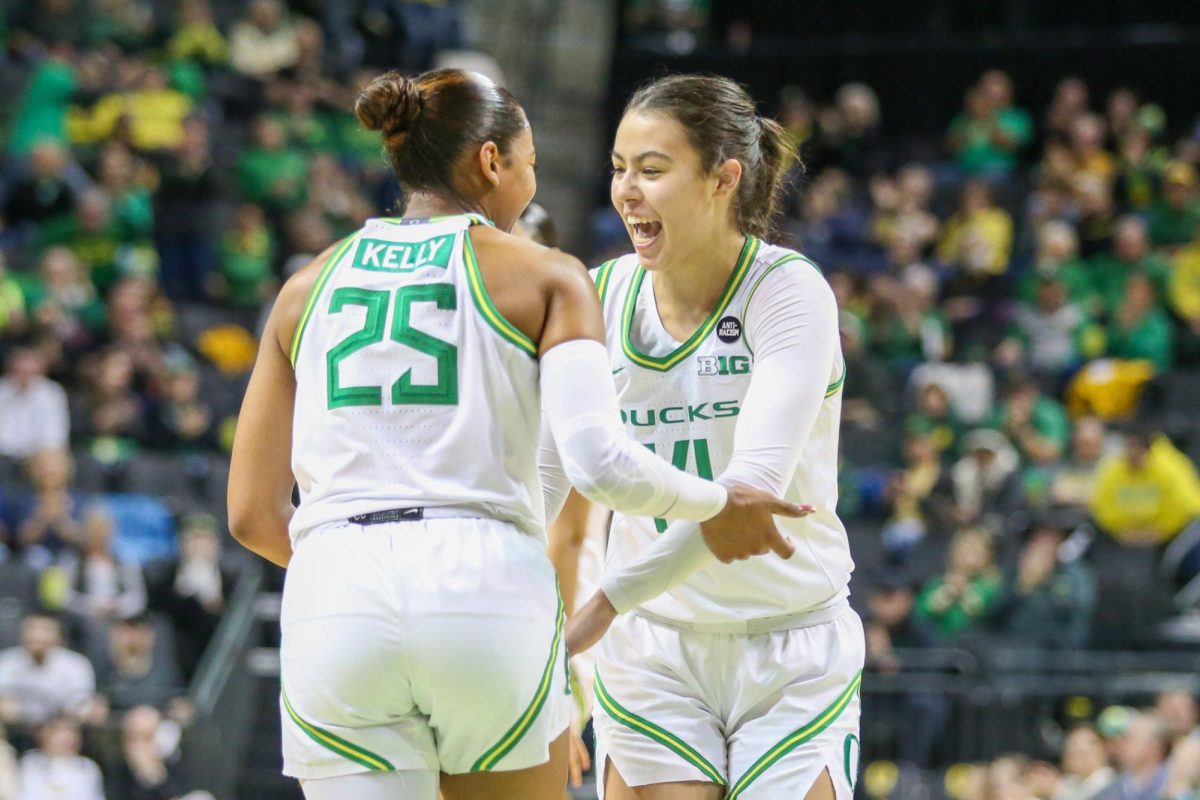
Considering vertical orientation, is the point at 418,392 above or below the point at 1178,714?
above

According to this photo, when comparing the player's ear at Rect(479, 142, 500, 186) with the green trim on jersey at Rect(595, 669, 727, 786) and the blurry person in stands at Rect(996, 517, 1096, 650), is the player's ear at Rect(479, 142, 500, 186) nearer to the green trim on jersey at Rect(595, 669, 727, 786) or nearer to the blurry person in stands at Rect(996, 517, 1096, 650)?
the green trim on jersey at Rect(595, 669, 727, 786)

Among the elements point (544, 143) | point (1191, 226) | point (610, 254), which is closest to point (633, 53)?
point (544, 143)

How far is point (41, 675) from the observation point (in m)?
9.75

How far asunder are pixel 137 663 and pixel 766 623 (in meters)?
6.87

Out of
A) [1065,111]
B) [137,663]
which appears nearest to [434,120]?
[137,663]

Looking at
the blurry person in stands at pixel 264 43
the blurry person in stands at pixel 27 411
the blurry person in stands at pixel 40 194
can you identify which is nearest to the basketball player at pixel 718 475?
the blurry person in stands at pixel 27 411

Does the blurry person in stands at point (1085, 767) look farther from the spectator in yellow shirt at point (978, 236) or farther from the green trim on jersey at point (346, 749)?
the green trim on jersey at point (346, 749)

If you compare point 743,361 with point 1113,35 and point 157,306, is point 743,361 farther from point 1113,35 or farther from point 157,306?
point 1113,35

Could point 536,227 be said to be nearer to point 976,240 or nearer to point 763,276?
point 763,276

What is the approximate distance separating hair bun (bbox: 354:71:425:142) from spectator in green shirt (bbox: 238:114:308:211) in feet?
34.9

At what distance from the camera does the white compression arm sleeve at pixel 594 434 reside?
10.6 feet

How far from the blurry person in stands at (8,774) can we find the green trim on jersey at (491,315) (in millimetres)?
6688

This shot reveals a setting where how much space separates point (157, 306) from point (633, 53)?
7067mm

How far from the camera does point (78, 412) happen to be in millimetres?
11789
